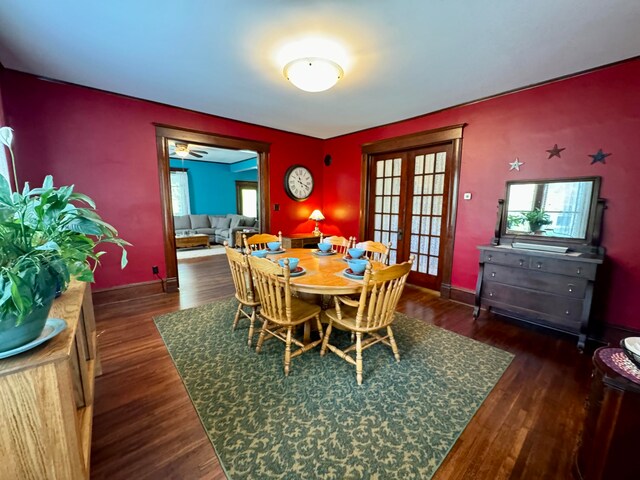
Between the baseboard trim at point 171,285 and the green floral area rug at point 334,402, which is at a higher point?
the baseboard trim at point 171,285

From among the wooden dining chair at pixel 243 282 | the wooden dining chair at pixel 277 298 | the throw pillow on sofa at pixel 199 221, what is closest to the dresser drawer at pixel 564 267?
the wooden dining chair at pixel 277 298

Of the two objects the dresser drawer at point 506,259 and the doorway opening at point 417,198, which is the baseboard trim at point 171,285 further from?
the dresser drawer at point 506,259

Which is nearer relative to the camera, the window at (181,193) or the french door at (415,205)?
the french door at (415,205)

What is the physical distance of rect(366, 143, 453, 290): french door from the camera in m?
3.73

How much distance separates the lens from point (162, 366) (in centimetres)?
207

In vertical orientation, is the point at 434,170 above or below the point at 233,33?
below

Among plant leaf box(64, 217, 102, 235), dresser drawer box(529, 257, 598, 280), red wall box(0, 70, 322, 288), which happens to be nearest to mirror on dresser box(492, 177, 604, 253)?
dresser drawer box(529, 257, 598, 280)

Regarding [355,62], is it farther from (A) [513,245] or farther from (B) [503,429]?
(B) [503,429]

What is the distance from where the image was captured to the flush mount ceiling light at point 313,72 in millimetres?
2111

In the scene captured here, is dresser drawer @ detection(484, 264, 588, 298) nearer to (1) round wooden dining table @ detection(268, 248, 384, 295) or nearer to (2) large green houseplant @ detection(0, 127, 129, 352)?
(1) round wooden dining table @ detection(268, 248, 384, 295)

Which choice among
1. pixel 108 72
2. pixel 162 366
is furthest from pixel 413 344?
pixel 108 72

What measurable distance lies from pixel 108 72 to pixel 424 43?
296 centimetres

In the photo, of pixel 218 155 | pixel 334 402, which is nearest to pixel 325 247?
pixel 334 402

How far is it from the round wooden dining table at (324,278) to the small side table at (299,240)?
198 centimetres
